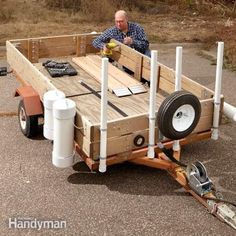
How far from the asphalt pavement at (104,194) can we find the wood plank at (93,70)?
1407 millimetres

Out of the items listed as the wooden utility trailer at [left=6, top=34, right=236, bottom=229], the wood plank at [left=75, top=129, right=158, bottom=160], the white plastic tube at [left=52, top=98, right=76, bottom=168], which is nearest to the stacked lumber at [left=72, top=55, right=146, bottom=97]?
the wooden utility trailer at [left=6, top=34, right=236, bottom=229]

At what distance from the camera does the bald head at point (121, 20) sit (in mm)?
7969

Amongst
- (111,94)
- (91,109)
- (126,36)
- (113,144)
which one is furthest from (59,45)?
(113,144)

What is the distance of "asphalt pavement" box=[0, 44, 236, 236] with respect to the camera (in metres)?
4.64

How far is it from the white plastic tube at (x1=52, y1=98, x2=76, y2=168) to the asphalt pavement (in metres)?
0.46

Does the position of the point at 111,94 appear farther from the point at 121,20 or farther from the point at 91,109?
the point at 121,20

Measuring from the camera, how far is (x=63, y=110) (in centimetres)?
484

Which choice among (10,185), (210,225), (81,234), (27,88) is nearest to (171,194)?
(210,225)

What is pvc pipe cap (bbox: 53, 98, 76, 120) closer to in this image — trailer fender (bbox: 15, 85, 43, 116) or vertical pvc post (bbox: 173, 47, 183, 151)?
vertical pvc post (bbox: 173, 47, 183, 151)

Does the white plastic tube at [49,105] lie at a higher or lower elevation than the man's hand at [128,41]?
lower

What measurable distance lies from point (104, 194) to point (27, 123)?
187 centimetres

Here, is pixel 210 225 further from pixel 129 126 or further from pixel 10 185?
pixel 10 185

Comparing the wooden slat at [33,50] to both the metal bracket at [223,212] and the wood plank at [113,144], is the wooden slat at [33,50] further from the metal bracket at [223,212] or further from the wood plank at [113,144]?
the metal bracket at [223,212]

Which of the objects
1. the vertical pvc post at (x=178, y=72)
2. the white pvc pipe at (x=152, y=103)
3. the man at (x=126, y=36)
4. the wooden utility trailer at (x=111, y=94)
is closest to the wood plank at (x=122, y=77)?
the wooden utility trailer at (x=111, y=94)
